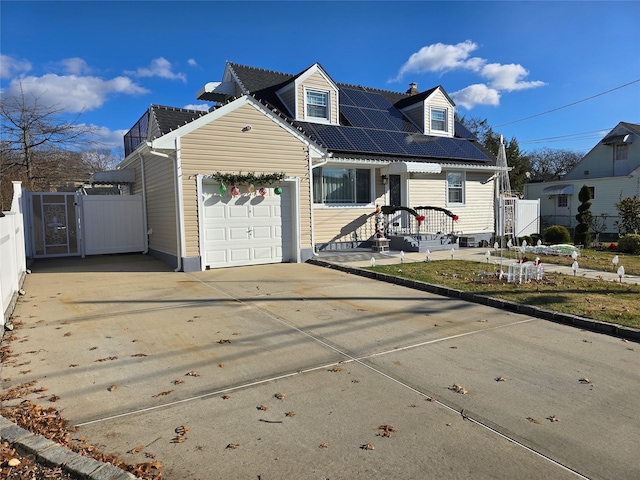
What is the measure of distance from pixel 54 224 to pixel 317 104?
1006cm

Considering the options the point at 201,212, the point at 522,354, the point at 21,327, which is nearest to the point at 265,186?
the point at 201,212

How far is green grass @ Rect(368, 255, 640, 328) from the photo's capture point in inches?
250

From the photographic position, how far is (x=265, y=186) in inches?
468

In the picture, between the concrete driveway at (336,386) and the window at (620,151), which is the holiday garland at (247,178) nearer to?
the concrete driveway at (336,386)

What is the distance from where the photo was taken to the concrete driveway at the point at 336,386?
2893 millimetres

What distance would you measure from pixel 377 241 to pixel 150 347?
9958 millimetres

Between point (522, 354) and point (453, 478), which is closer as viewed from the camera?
point (453, 478)

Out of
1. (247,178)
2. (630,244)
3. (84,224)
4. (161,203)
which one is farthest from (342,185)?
(630,244)

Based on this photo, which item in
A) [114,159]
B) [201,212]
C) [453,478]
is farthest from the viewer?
[114,159]

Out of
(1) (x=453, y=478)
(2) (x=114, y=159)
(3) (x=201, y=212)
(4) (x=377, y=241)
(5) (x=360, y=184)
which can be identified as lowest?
(1) (x=453, y=478)

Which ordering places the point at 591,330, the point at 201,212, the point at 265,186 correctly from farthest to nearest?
1. the point at 265,186
2. the point at 201,212
3. the point at 591,330

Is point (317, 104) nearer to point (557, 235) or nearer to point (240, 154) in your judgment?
point (240, 154)

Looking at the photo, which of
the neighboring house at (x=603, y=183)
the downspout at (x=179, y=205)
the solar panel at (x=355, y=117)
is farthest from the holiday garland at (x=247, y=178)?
the neighboring house at (x=603, y=183)

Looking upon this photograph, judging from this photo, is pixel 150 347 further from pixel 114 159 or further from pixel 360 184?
pixel 114 159
